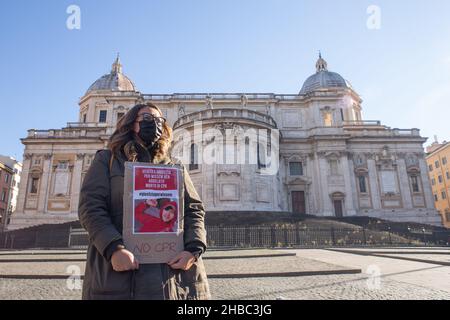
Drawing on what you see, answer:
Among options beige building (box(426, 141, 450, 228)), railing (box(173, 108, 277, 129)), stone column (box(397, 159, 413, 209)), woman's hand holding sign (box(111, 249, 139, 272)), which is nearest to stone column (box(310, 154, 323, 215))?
railing (box(173, 108, 277, 129))

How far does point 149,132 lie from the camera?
2.72 metres

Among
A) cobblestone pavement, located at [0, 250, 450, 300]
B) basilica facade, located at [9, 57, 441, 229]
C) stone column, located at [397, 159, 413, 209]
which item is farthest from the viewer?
stone column, located at [397, 159, 413, 209]

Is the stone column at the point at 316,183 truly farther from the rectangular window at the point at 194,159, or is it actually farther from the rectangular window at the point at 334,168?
the rectangular window at the point at 194,159

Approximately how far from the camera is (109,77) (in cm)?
4856

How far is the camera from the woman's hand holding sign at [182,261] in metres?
2.27

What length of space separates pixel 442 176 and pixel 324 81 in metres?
25.3

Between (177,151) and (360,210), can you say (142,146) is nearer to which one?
(177,151)

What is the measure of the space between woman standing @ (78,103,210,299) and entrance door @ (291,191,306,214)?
34.1 meters

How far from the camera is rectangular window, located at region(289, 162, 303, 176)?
3669 cm

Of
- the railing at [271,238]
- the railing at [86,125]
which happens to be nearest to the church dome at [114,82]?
the railing at [86,125]

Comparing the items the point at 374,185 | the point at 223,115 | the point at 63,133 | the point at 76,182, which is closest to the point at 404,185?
the point at 374,185

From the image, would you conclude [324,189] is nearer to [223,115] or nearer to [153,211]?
[223,115]

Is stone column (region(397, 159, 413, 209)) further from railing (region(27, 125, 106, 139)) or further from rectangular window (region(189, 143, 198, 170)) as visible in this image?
railing (region(27, 125, 106, 139))

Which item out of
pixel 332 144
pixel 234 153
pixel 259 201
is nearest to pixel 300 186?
pixel 332 144
